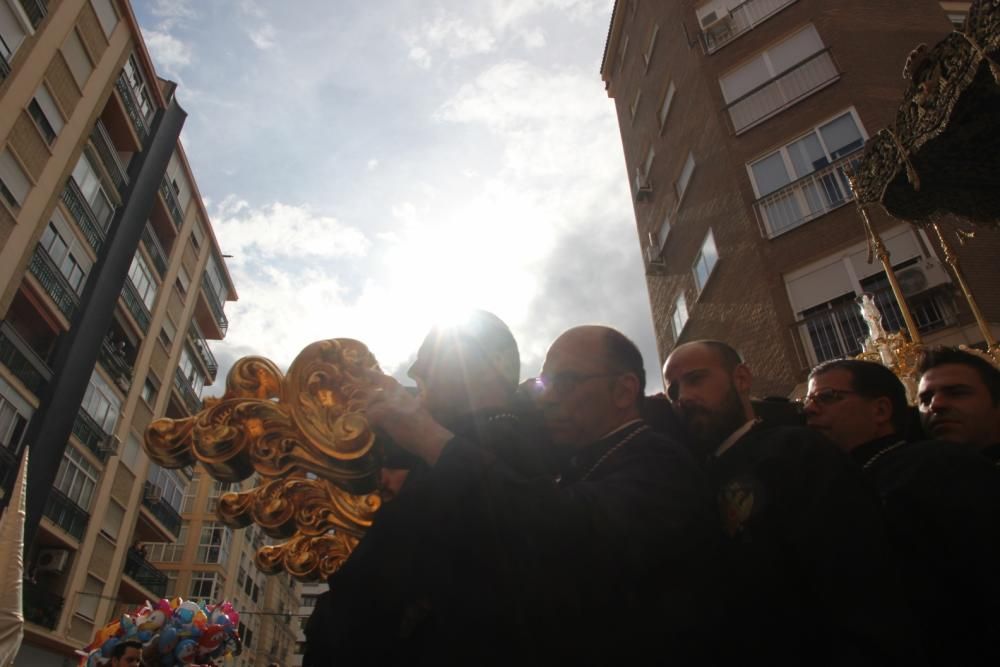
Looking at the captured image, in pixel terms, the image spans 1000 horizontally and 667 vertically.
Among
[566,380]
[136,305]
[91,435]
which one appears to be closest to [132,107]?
[136,305]

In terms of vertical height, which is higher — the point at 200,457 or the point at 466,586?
the point at 200,457

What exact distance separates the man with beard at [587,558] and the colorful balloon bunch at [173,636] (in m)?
4.82

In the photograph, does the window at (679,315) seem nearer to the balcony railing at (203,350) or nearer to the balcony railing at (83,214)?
the balcony railing at (83,214)

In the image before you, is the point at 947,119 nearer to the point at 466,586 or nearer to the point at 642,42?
the point at 466,586

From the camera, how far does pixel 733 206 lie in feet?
47.0

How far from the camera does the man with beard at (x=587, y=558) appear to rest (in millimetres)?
1282

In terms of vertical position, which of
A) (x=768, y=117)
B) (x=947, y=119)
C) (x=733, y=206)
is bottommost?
(x=947, y=119)

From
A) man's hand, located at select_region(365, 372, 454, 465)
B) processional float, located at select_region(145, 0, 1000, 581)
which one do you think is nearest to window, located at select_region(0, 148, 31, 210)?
processional float, located at select_region(145, 0, 1000, 581)

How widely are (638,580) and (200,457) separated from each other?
1.35 metres

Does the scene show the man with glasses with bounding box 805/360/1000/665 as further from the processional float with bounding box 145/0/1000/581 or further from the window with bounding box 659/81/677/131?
the window with bounding box 659/81/677/131

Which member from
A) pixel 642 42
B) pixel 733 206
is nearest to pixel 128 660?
pixel 733 206

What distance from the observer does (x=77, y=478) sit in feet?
74.3

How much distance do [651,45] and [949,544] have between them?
66.1ft

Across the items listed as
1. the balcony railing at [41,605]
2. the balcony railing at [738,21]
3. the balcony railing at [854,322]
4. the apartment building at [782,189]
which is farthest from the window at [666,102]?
the balcony railing at [41,605]
